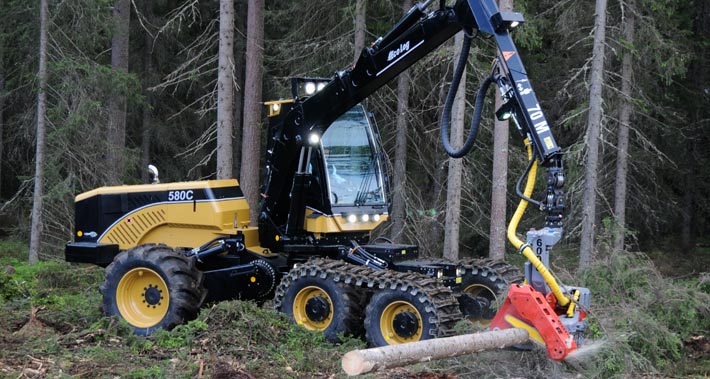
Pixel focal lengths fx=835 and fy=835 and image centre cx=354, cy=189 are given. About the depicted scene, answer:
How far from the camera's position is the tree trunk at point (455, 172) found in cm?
1602

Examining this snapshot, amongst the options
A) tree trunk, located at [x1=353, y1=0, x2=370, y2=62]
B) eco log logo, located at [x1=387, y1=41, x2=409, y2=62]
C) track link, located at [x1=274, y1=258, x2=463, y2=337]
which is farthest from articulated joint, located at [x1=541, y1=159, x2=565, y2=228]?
tree trunk, located at [x1=353, y1=0, x2=370, y2=62]

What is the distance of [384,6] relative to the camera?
62.3ft

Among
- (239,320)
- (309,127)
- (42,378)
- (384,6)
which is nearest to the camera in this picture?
(42,378)

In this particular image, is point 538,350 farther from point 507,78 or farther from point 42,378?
point 42,378

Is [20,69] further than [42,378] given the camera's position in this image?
Yes

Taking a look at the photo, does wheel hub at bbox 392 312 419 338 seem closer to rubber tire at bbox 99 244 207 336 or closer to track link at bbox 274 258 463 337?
track link at bbox 274 258 463 337

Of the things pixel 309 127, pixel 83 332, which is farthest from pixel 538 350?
pixel 83 332

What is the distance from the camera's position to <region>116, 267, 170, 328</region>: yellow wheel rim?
35.5ft

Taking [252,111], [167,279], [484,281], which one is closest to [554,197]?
[484,281]

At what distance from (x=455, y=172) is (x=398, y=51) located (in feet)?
22.4

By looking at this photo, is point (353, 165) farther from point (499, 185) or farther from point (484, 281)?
point (499, 185)

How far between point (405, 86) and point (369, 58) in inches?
376

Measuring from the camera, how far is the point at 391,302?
31.3 ft

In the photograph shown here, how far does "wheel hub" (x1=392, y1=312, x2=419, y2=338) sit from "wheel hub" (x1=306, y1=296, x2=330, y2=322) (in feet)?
3.25
